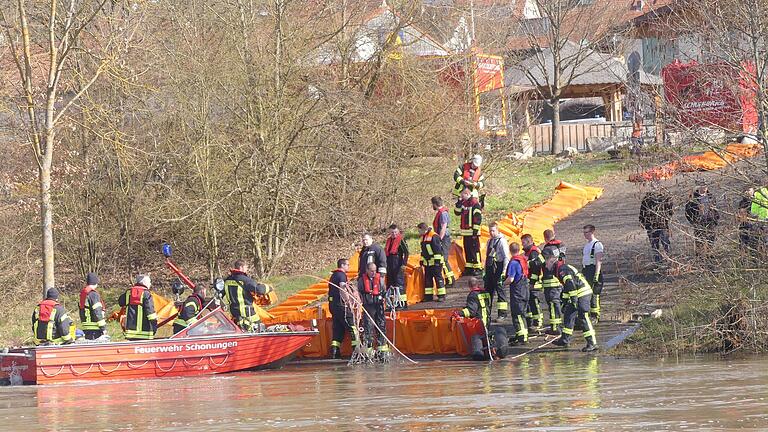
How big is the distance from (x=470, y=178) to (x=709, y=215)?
598 cm

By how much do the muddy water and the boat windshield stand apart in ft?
2.78

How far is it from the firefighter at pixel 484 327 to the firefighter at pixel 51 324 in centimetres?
594

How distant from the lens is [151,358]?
61.5 ft

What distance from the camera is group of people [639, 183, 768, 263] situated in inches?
690

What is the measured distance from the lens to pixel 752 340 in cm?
1703

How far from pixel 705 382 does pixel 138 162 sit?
1702cm

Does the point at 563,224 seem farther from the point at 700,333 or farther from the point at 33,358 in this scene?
the point at 33,358

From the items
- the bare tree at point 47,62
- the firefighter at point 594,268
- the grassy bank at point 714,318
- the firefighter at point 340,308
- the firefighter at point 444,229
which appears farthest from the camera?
the bare tree at point 47,62

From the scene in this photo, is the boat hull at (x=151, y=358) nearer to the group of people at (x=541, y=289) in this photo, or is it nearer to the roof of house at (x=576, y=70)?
the group of people at (x=541, y=289)

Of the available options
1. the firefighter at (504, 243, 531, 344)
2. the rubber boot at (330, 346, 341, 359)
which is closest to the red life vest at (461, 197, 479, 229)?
the firefighter at (504, 243, 531, 344)

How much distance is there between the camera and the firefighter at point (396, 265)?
21.6 meters

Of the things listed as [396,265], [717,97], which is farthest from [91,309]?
[717,97]

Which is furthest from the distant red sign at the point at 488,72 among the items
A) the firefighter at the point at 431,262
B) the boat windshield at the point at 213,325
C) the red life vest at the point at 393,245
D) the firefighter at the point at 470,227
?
the boat windshield at the point at 213,325

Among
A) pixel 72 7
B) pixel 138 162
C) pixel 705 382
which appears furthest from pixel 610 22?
pixel 705 382
